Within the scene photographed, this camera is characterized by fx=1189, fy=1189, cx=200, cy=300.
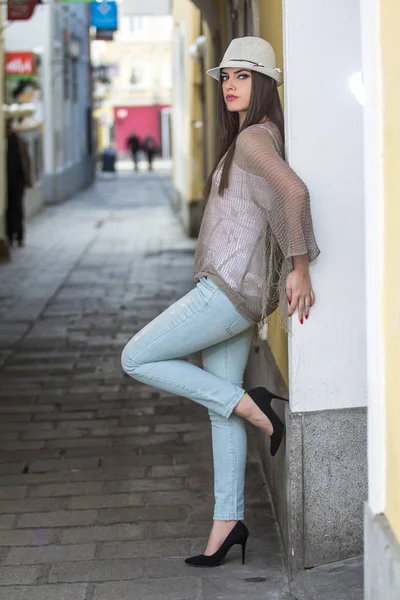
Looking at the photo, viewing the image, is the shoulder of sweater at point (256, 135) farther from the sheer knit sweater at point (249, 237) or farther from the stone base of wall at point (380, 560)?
the stone base of wall at point (380, 560)

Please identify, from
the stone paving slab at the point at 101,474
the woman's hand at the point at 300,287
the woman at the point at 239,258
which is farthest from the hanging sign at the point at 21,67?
the woman's hand at the point at 300,287

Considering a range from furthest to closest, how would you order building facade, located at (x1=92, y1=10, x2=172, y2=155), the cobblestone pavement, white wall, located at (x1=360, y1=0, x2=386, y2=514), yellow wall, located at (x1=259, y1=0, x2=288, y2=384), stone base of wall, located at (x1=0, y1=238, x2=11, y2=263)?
building facade, located at (x1=92, y1=10, x2=172, y2=155)
stone base of wall, located at (x1=0, y1=238, x2=11, y2=263)
yellow wall, located at (x1=259, y1=0, x2=288, y2=384)
the cobblestone pavement
white wall, located at (x1=360, y1=0, x2=386, y2=514)

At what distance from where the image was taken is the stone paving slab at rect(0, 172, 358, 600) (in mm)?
4488

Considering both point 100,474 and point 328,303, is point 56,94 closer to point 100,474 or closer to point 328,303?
point 100,474

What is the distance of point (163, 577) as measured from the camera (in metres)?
4.48

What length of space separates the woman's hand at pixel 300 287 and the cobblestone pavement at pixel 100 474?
105 cm

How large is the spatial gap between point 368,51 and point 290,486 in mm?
1806

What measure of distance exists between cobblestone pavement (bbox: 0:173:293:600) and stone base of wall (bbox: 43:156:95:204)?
15.9 m

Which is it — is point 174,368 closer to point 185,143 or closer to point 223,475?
point 223,475

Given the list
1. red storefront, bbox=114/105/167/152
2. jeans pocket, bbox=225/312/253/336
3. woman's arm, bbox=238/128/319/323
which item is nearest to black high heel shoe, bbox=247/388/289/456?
jeans pocket, bbox=225/312/253/336

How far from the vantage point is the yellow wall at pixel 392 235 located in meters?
3.02

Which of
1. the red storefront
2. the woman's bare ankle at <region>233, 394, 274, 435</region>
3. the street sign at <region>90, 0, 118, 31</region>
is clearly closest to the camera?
the woman's bare ankle at <region>233, 394, 274, 435</region>

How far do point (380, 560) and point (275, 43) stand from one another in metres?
2.42

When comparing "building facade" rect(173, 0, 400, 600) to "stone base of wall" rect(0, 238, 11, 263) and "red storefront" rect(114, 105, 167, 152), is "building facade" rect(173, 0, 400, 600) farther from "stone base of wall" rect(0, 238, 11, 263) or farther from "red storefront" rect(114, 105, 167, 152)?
"red storefront" rect(114, 105, 167, 152)
